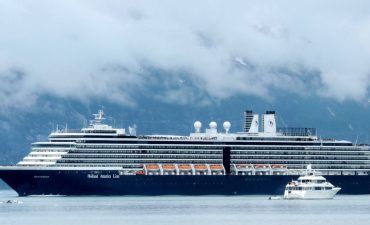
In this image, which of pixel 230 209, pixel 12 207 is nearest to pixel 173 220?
pixel 230 209

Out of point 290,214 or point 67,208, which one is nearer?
point 290,214

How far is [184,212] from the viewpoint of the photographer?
17075 centimetres

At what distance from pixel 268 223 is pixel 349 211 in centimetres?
2189

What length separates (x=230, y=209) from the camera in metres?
176

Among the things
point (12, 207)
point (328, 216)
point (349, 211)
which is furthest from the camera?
point (12, 207)

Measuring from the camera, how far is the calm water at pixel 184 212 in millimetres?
155000

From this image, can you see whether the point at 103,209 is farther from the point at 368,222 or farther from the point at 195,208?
the point at 368,222

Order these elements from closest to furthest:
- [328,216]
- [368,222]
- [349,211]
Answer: [368,222], [328,216], [349,211]

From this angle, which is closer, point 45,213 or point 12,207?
point 45,213

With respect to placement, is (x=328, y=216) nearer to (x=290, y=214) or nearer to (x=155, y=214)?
(x=290, y=214)

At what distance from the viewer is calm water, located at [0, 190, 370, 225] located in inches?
6102

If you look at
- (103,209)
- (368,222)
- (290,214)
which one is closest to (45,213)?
(103,209)

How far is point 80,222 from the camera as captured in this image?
153 m

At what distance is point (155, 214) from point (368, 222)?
2385 centimetres
